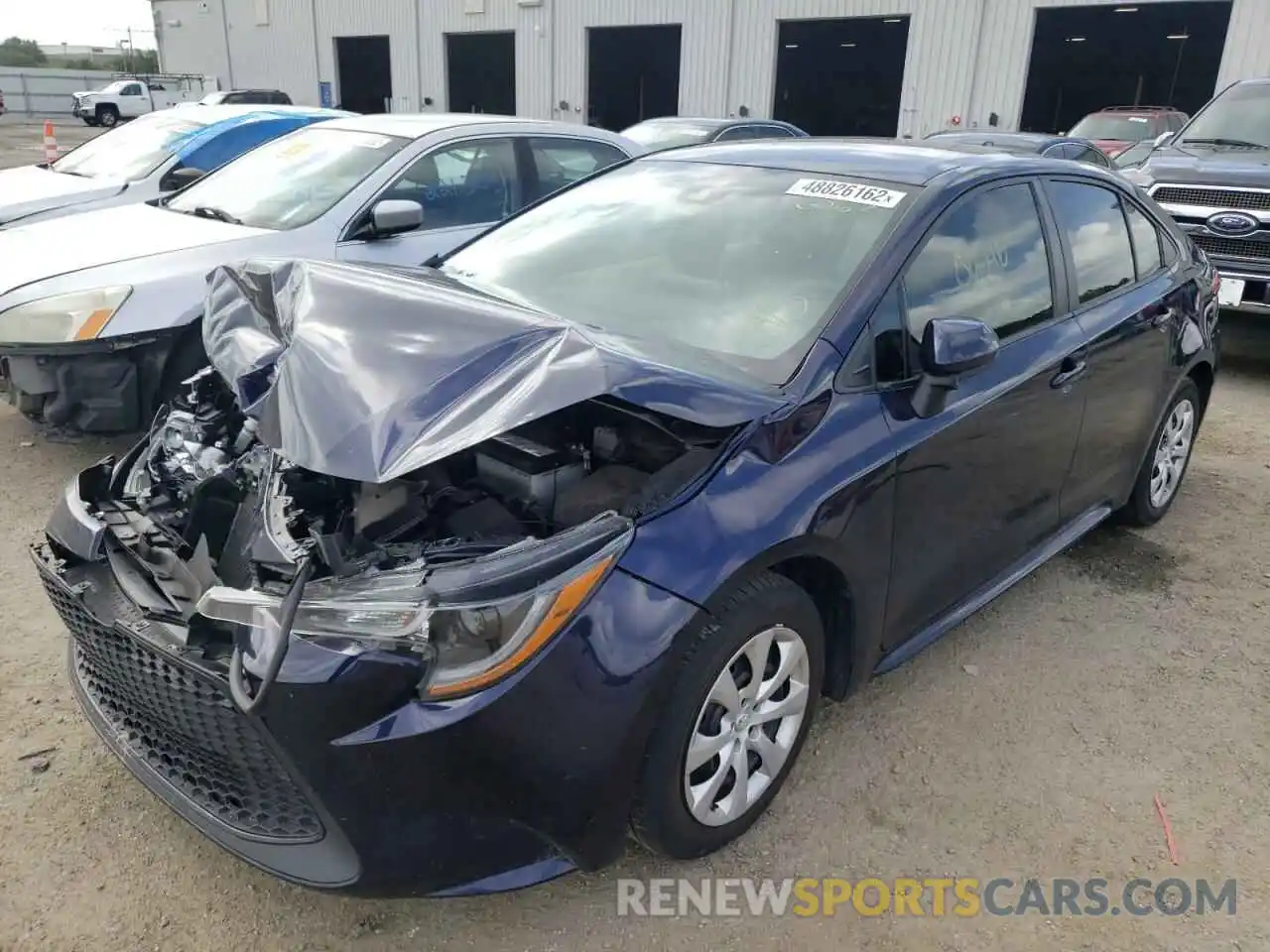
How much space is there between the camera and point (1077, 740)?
3045mm

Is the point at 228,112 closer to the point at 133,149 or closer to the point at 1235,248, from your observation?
the point at 133,149

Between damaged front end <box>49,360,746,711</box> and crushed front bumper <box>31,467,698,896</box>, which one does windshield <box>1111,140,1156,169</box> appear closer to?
damaged front end <box>49,360,746,711</box>

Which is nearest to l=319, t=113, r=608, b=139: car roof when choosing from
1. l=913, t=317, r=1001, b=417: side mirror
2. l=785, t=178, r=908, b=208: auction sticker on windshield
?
l=785, t=178, r=908, b=208: auction sticker on windshield

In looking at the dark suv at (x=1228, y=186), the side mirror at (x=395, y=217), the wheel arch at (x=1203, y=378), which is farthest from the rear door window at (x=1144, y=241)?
the dark suv at (x=1228, y=186)

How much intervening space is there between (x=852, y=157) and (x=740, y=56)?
66.8ft

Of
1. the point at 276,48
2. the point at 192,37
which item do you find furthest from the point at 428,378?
the point at 192,37

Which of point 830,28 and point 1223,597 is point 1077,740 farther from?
point 830,28

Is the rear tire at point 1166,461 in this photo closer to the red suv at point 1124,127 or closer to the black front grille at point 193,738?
the black front grille at point 193,738

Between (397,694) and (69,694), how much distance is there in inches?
69.4

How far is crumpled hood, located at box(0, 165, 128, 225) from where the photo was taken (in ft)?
23.8

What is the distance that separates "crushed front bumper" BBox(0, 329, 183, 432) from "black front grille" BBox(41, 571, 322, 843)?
7.42 feet

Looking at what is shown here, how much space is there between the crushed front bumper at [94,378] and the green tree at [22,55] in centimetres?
6853

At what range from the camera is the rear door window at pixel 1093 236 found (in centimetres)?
346

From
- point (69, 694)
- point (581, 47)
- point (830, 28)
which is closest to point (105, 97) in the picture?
point (581, 47)
